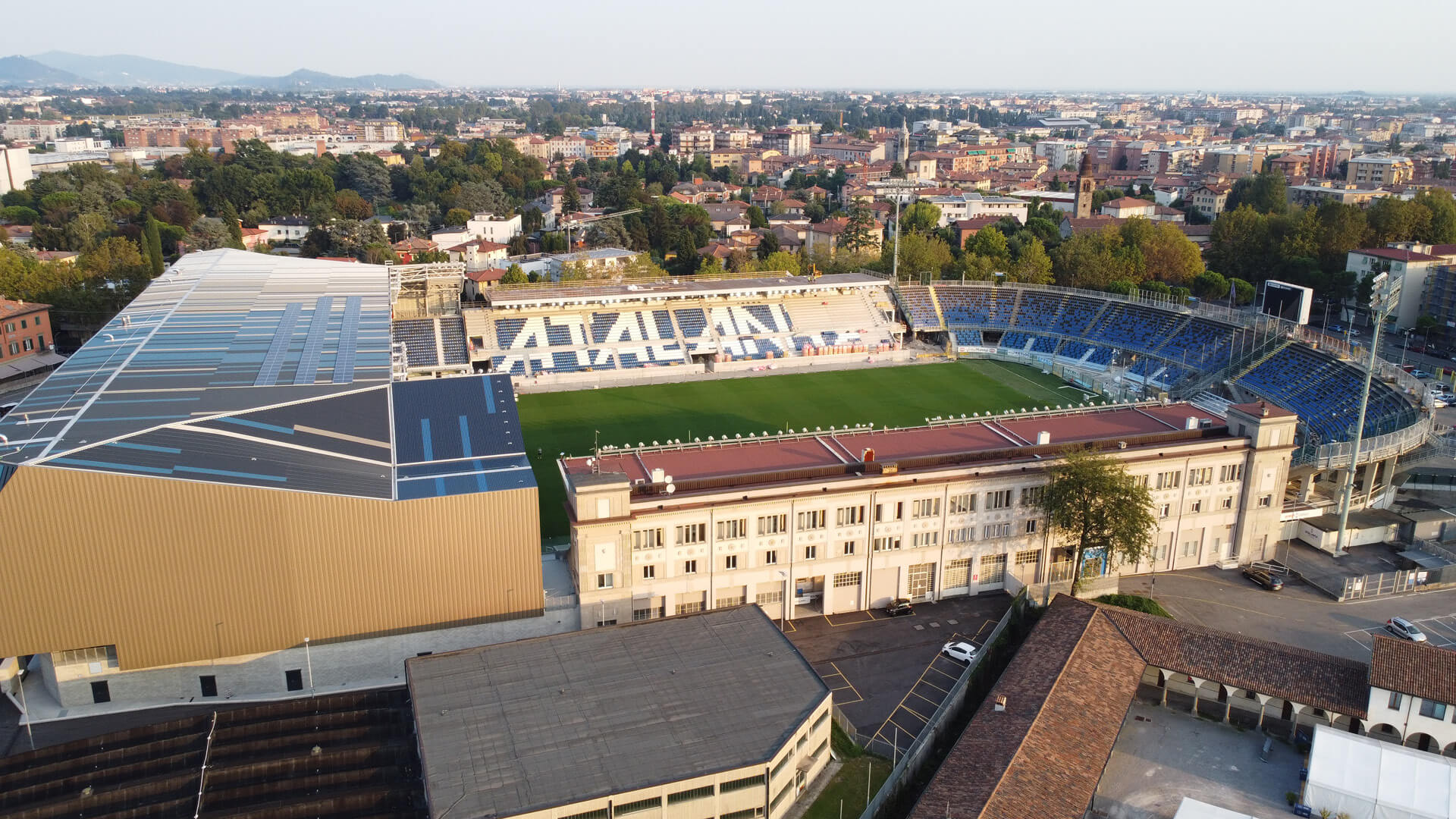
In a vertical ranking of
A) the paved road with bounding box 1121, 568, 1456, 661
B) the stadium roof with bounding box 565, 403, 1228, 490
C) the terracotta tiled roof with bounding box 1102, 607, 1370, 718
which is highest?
the stadium roof with bounding box 565, 403, 1228, 490

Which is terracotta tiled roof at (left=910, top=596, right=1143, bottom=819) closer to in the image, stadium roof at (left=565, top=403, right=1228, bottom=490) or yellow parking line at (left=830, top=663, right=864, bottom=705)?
yellow parking line at (left=830, top=663, right=864, bottom=705)

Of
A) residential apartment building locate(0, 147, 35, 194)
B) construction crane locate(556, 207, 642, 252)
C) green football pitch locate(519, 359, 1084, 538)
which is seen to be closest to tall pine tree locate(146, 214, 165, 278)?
green football pitch locate(519, 359, 1084, 538)

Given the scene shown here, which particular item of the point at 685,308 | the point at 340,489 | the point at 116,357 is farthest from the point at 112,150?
the point at 340,489

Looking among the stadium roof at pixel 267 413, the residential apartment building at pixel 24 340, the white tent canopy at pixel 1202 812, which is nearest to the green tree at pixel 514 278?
the residential apartment building at pixel 24 340

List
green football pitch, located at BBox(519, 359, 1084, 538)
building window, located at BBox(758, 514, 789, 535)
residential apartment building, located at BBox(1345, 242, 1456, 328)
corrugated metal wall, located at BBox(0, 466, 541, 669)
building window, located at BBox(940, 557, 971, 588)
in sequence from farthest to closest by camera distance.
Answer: residential apartment building, located at BBox(1345, 242, 1456, 328)
green football pitch, located at BBox(519, 359, 1084, 538)
building window, located at BBox(940, 557, 971, 588)
building window, located at BBox(758, 514, 789, 535)
corrugated metal wall, located at BBox(0, 466, 541, 669)

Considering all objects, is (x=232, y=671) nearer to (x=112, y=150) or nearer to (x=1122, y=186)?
(x=1122, y=186)

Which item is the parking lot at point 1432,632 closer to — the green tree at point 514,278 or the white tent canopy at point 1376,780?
the white tent canopy at point 1376,780

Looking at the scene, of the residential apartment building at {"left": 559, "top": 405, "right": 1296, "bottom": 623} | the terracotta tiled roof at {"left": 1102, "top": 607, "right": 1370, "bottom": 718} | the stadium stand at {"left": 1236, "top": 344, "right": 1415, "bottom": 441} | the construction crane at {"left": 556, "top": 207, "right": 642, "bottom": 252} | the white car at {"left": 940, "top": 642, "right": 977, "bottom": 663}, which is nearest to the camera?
the terracotta tiled roof at {"left": 1102, "top": 607, "right": 1370, "bottom": 718}
